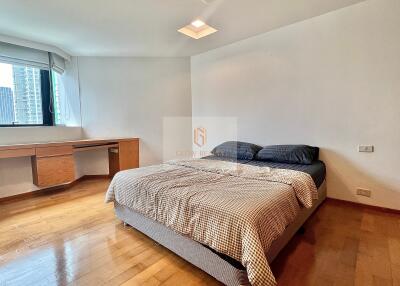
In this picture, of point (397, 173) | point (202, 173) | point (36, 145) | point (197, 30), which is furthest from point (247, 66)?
point (36, 145)

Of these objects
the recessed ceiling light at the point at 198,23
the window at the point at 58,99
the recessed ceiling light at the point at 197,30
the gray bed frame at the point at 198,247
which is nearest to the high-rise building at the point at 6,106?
the window at the point at 58,99

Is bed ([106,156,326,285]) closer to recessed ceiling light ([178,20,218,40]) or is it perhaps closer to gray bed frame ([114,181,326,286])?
gray bed frame ([114,181,326,286])

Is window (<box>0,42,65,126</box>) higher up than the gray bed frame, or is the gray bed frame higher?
window (<box>0,42,65,126</box>)

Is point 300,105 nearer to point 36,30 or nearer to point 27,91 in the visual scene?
point 36,30

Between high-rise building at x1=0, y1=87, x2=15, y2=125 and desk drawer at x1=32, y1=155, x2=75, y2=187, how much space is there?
0.74 meters

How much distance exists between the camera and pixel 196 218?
1.47m

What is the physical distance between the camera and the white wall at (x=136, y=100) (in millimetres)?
4160

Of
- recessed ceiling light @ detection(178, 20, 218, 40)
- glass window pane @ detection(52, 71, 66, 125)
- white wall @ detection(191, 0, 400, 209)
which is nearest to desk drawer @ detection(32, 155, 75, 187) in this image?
glass window pane @ detection(52, 71, 66, 125)

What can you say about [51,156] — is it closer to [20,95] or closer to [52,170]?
[52,170]

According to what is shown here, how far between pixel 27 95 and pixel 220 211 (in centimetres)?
387

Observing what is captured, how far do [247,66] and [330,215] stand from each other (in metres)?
2.51

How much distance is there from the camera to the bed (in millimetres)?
1265

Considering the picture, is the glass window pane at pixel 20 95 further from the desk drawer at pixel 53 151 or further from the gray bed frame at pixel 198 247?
the gray bed frame at pixel 198 247

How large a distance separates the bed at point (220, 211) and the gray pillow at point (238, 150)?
809 mm
